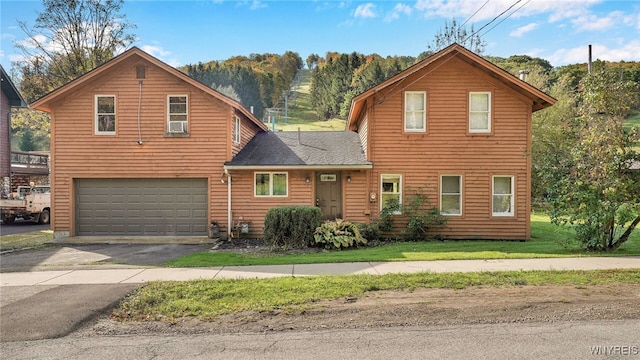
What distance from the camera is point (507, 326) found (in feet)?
15.3

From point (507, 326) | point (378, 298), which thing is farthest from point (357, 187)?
point (507, 326)

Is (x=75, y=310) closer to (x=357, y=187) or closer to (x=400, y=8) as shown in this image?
Result: (x=357, y=187)

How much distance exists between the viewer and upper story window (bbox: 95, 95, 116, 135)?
45.8 feet

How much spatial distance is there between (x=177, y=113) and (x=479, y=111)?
11.4 meters

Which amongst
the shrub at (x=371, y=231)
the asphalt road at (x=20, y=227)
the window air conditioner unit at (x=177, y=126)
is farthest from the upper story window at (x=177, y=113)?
the asphalt road at (x=20, y=227)

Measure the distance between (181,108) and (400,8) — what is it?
907cm

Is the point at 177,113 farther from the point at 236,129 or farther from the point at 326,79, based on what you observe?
the point at 326,79

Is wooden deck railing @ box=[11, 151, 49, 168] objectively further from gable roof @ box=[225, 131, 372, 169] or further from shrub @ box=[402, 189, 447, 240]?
shrub @ box=[402, 189, 447, 240]

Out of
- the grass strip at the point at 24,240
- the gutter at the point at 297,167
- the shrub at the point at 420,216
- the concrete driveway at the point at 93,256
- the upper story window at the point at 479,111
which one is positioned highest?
the upper story window at the point at 479,111

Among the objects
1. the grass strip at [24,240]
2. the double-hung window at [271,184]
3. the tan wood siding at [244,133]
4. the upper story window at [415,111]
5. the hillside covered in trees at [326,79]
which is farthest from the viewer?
the hillside covered in trees at [326,79]

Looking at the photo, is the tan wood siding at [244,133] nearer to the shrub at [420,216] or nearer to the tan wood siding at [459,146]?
the tan wood siding at [459,146]

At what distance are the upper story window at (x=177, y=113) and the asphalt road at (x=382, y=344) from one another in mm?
10359

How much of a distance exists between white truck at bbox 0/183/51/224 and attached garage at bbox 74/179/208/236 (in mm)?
8400

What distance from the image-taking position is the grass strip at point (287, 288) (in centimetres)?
543
